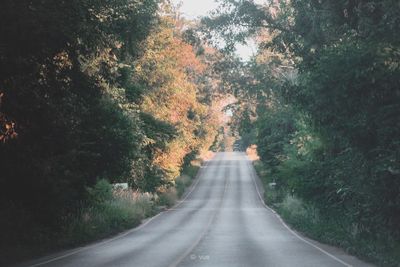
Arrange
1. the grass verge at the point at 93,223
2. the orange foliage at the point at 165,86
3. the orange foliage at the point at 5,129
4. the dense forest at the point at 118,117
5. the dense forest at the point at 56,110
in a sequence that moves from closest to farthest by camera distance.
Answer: the dense forest at the point at 56,110 < the dense forest at the point at 118,117 < the orange foliage at the point at 5,129 < the grass verge at the point at 93,223 < the orange foliage at the point at 165,86

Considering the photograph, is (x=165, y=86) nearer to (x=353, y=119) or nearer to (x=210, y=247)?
(x=210, y=247)

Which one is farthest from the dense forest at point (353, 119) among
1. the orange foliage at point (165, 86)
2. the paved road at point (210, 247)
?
the orange foliage at point (165, 86)

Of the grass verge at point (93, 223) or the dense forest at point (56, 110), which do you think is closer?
the dense forest at point (56, 110)

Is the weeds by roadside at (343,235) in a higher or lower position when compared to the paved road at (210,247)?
higher

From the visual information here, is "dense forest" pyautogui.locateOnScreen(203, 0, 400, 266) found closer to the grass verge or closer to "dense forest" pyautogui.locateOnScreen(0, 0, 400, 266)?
"dense forest" pyautogui.locateOnScreen(0, 0, 400, 266)

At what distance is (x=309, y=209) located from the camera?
26.9 meters

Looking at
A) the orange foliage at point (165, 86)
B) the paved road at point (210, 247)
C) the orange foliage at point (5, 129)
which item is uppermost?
the orange foliage at point (165, 86)

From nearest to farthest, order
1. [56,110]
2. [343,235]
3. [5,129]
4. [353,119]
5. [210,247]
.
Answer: [5,129] < [353,119] < [56,110] < [210,247] < [343,235]

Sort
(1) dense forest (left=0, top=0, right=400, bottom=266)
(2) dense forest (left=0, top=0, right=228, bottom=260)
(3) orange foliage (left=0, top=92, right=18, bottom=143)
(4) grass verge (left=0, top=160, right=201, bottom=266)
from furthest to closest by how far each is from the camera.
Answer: (4) grass verge (left=0, top=160, right=201, bottom=266) → (3) orange foliage (left=0, top=92, right=18, bottom=143) → (1) dense forest (left=0, top=0, right=400, bottom=266) → (2) dense forest (left=0, top=0, right=228, bottom=260)

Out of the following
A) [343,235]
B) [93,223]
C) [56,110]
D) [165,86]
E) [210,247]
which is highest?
[165,86]

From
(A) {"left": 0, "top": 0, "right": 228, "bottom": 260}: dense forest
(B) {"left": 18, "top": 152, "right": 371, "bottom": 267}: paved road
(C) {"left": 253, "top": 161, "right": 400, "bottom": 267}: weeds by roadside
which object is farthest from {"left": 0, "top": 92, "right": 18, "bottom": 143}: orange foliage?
(C) {"left": 253, "top": 161, "right": 400, "bottom": 267}: weeds by roadside

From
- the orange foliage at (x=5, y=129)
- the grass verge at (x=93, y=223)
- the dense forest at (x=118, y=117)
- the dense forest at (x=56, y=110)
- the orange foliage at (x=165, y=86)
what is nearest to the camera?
the dense forest at (x=56, y=110)

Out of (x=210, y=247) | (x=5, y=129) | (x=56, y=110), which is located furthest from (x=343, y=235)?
(x=5, y=129)

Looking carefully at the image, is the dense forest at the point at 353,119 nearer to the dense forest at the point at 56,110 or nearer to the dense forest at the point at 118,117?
the dense forest at the point at 118,117
